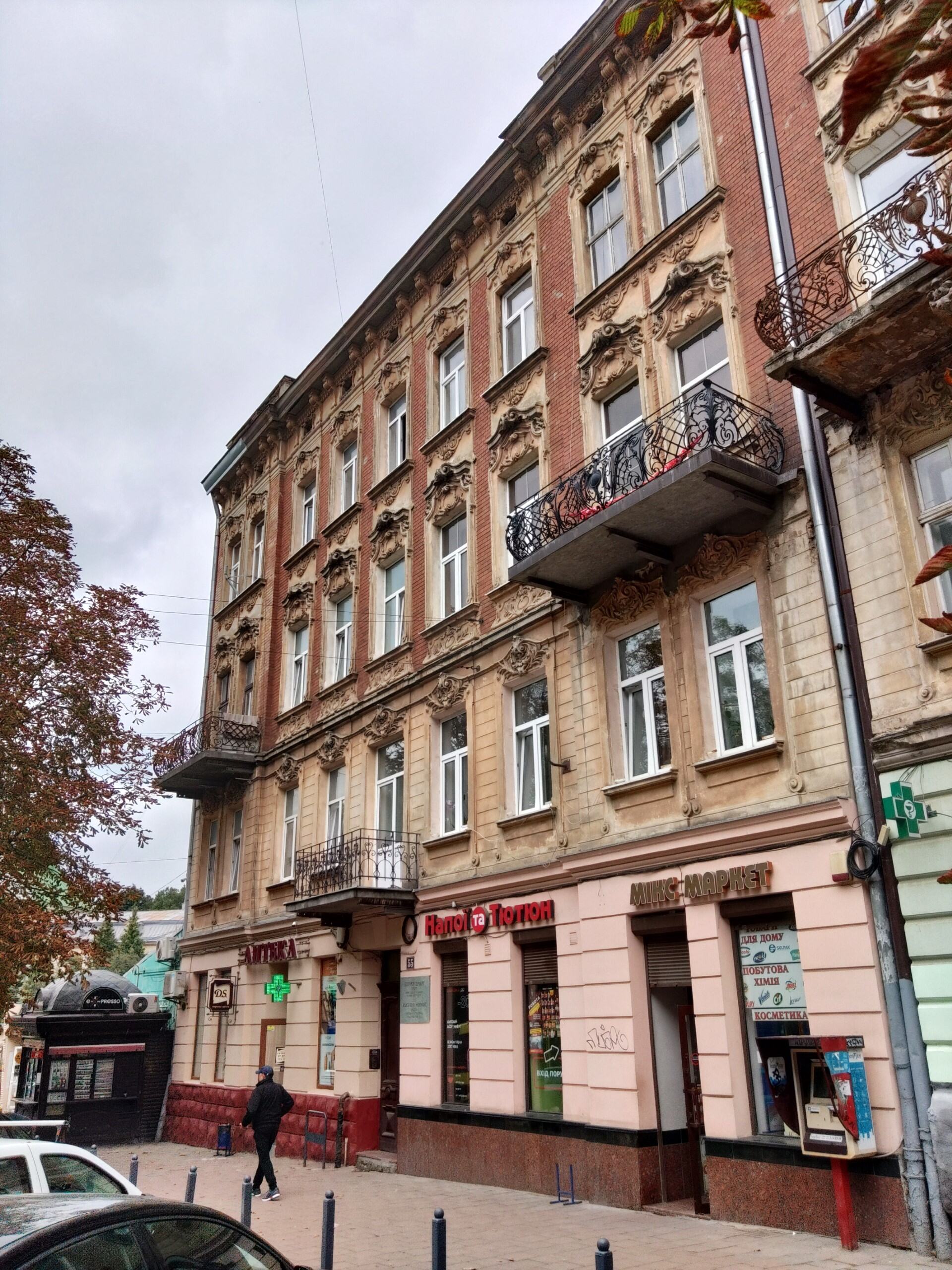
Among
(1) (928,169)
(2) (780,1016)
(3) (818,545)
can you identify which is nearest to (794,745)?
(3) (818,545)

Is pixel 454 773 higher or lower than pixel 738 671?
higher

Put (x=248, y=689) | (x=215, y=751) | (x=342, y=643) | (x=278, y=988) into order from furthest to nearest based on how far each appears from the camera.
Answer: (x=248, y=689) → (x=215, y=751) → (x=342, y=643) → (x=278, y=988)

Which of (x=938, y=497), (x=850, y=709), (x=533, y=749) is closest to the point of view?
(x=938, y=497)

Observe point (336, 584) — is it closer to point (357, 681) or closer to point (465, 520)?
point (357, 681)

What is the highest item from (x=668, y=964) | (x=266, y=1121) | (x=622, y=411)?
(x=622, y=411)

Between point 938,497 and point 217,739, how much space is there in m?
17.8

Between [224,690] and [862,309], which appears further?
[224,690]

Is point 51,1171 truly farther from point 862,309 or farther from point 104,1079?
point 104,1079

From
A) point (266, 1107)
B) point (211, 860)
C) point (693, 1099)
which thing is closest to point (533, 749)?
point (693, 1099)

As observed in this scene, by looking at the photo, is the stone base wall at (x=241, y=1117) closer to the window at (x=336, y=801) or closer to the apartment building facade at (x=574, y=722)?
the apartment building facade at (x=574, y=722)

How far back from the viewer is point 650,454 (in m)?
13.4

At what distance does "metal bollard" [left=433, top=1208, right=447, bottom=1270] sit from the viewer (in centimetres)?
776

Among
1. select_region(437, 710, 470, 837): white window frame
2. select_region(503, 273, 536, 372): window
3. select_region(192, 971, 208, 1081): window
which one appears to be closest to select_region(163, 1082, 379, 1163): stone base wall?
select_region(192, 971, 208, 1081): window

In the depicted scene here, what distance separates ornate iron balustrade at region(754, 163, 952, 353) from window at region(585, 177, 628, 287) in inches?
183
